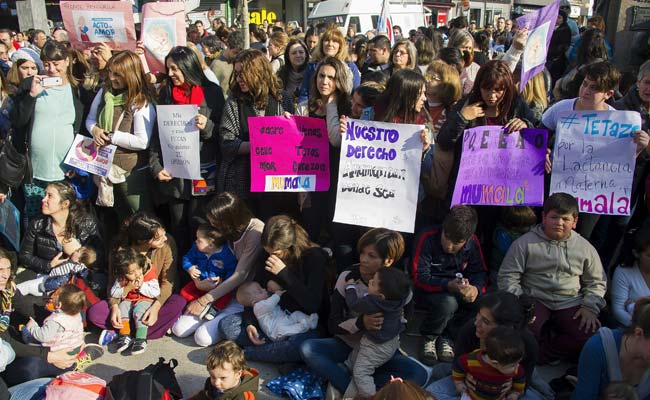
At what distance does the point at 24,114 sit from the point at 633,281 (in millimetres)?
4797

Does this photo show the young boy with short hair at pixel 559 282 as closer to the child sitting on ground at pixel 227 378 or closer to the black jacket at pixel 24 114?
the child sitting on ground at pixel 227 378

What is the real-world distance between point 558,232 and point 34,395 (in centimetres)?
319

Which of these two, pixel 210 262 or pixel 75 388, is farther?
pixel 210 262

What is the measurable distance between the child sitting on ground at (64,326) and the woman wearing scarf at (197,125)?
1.17 m

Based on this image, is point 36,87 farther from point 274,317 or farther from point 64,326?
point 274,317

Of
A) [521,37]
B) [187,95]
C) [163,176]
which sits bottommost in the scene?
[163,176]

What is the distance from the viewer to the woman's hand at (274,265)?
3.69m

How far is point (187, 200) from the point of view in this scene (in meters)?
4.70

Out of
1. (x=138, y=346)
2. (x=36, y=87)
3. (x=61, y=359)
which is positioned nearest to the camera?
(x=61, y=359)

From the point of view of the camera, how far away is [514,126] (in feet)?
12.6

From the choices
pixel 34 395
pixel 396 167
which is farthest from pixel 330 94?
pixel 34 395

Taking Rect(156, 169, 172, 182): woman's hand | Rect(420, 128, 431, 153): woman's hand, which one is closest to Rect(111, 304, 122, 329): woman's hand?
Rect(156, 169, 172, 182): woman's hand

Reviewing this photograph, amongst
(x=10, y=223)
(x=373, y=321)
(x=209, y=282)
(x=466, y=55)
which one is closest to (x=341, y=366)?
(x=373, y=321)

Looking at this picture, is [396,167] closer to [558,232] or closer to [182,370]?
[558,232]
